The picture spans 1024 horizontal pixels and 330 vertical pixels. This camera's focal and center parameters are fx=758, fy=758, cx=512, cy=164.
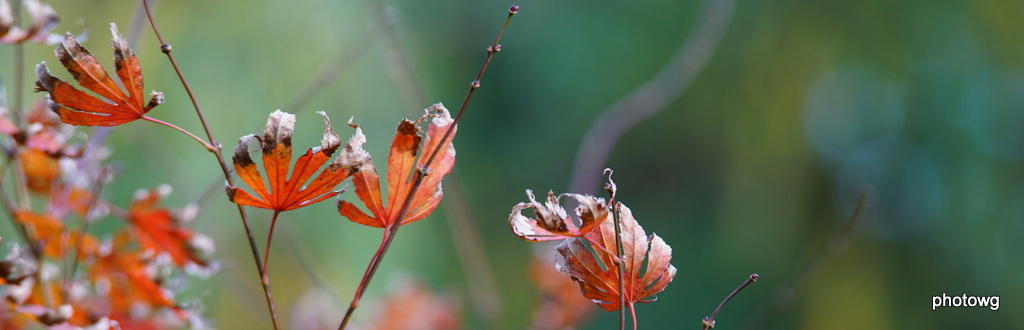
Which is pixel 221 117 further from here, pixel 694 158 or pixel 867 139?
pixel 867 139

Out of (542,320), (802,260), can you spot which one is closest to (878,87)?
(802,260)

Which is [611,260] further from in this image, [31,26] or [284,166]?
[31,26]

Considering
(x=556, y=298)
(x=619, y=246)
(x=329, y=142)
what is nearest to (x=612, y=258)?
(x=619, y=246)

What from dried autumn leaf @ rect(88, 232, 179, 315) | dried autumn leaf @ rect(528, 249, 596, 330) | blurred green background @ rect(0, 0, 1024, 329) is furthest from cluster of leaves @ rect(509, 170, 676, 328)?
blurred green background @ rect(0, 0, 1024, 329)

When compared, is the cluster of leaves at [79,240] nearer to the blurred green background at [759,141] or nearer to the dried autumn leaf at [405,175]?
the dried autumn leaf at [405,175]

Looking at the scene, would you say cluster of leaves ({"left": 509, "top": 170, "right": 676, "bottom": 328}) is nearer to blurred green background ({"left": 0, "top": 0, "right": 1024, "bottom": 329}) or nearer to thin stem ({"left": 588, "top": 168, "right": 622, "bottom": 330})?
thin stem ({"left": 588, "top": 168, "right": 622, "bottom": 330})

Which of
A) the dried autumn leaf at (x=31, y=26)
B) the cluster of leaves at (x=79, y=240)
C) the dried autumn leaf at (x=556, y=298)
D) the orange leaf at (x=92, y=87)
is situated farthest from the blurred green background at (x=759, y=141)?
the orange leaf at (x=92, y=87)
